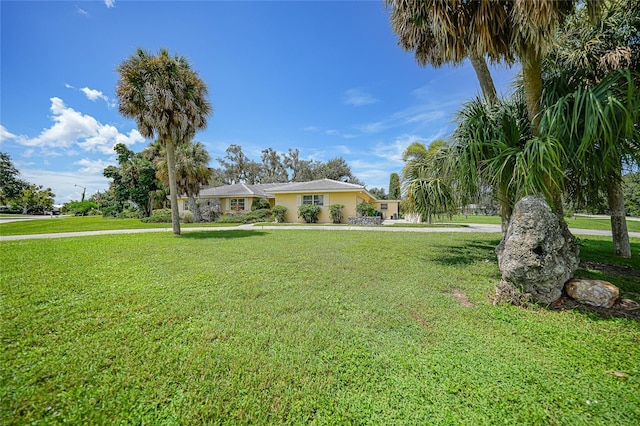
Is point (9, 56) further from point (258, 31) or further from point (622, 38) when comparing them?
point (622, 38)

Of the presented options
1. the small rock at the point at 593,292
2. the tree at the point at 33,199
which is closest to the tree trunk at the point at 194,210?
the small rock at the point at 593,292

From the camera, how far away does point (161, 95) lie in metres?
11.0

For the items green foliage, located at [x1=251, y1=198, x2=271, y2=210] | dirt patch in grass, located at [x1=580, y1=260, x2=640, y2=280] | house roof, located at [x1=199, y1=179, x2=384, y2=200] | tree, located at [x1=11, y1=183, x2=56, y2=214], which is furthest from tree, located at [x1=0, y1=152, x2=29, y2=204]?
dirt patch in grass, located at [x1=580, y1=260, x2=640, y2=280]

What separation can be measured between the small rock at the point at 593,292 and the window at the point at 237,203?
81.7 ft

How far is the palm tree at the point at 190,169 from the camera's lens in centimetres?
2136

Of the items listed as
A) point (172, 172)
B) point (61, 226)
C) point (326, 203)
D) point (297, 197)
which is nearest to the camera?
point (172, 172)

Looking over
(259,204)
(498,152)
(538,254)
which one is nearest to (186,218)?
(259,204)

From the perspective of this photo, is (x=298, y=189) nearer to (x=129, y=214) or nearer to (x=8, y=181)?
(x=129, y=214)

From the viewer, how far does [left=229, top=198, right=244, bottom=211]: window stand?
25344 mm

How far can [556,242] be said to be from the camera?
393 cm

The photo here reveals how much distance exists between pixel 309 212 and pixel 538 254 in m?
17.9

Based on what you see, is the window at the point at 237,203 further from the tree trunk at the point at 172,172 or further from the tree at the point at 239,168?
the tree at the point at 239,168

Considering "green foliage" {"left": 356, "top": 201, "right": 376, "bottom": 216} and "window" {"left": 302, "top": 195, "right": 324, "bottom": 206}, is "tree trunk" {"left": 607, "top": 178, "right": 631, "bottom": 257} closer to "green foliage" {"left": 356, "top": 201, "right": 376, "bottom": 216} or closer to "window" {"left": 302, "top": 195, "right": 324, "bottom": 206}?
"green foliage" {"left": 356, "top": 201, "right": 376, "bottom": 216}

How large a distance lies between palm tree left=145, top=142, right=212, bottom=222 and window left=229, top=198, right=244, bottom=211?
361 cm
